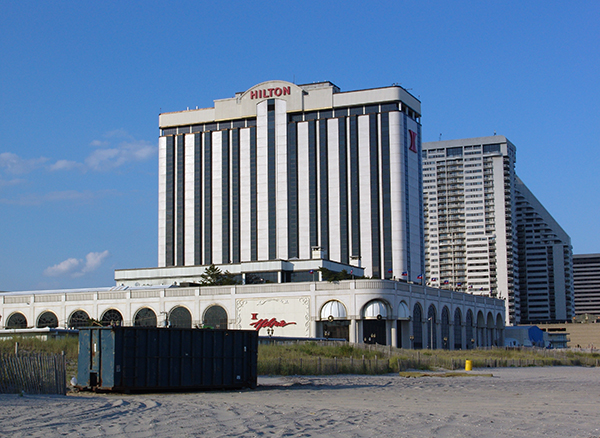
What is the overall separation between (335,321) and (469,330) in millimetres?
36665

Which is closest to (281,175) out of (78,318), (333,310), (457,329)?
(457,329)

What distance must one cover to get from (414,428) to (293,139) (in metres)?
142

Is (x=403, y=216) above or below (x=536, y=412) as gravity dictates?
above

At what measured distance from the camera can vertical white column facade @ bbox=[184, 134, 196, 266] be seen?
6511 inches

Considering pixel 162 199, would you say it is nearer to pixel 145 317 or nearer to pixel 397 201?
pixel 397 201

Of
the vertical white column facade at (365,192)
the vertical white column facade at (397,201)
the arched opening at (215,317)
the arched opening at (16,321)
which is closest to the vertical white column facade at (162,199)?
the vertical white column facade at (365,192)

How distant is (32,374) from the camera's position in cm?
2805

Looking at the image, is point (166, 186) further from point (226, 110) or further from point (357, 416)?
point (357, 416)

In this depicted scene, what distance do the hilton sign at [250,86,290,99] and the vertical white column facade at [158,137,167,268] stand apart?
1005 inches

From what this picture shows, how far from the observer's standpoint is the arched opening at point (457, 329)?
119800 millimetres

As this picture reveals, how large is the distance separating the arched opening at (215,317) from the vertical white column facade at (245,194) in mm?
53156

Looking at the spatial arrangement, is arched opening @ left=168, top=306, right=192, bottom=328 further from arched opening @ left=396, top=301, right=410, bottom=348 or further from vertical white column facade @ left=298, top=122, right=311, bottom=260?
vertical white column facade @ left=298, top=122, right=311, bottom=260

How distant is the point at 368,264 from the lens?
149 m

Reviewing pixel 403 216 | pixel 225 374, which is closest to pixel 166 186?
pixel 403 216
